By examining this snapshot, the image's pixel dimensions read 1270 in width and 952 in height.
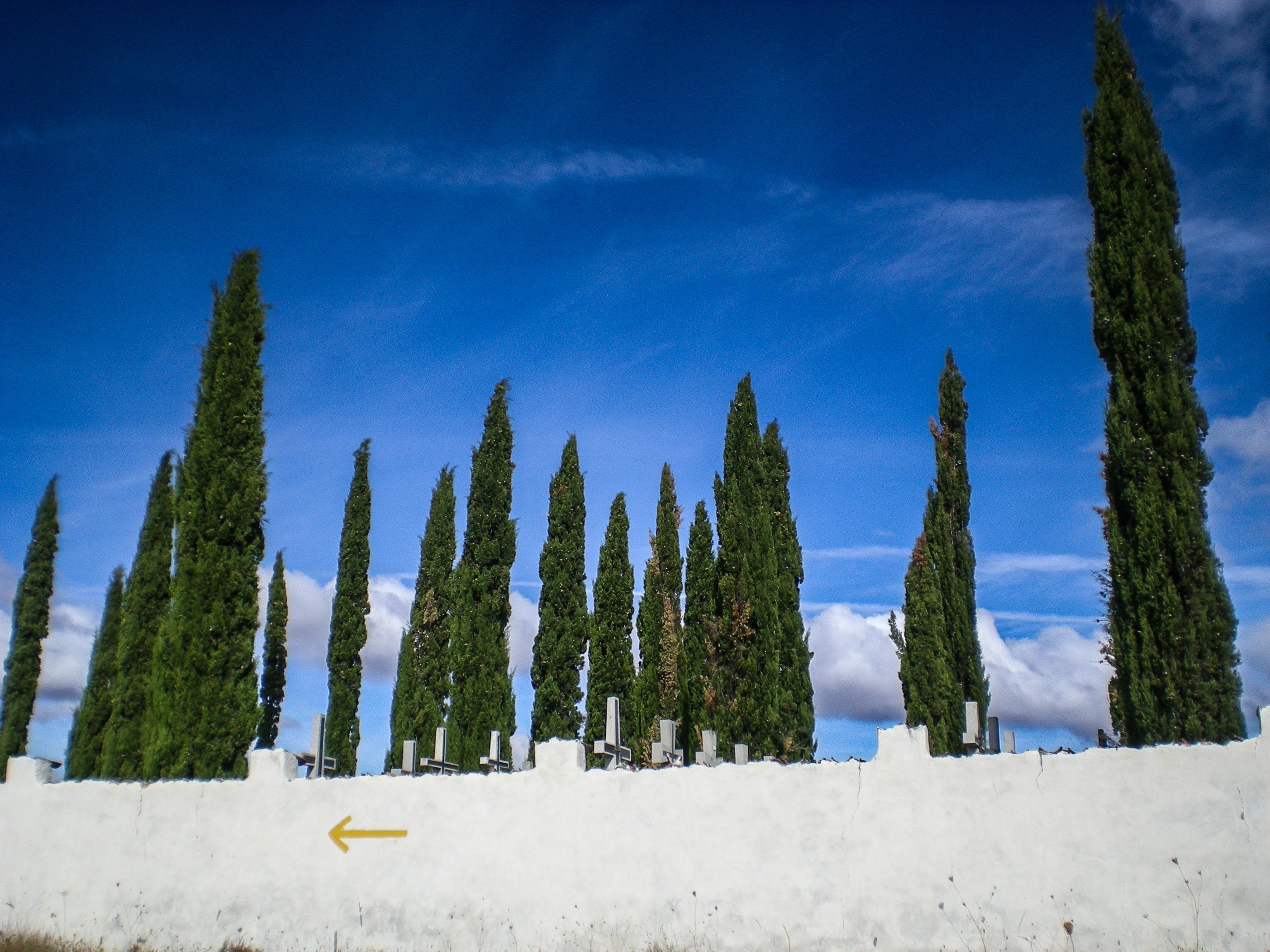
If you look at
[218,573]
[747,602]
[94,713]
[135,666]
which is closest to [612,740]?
[218,573]

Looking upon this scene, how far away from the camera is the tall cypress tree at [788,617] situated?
778 inches

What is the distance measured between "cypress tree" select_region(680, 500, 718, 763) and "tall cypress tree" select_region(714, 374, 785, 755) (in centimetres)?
69

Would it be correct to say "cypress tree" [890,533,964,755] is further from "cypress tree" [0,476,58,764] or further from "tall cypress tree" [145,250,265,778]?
"cypress tree" [0,476,58,764]

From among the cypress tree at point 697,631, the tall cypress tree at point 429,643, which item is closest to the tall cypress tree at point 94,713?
the tall cypress tree at point 429,643

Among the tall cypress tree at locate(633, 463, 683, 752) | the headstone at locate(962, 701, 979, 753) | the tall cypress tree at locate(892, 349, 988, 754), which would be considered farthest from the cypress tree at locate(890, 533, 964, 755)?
the headstone at locate(962, 701, 979, 753)

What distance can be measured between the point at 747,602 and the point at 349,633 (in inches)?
565

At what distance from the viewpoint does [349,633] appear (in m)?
29.2

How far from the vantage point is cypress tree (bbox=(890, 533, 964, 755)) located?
898 inches

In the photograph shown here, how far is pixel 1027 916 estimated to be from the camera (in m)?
8.15

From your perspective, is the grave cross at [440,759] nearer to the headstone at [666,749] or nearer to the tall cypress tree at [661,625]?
the headstone at [666,749]

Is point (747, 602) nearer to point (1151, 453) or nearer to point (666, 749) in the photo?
point (666, 749)

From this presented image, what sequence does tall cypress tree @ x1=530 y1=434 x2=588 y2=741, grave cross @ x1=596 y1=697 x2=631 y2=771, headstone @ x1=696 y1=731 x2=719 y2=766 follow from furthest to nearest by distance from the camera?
tall cypress tree @ x1=530 y1=434 x2=588 y2=741
headstone @ x1=696 y1=731 x2=719 y2=766
grave cross @ x1=596 y1=697 x2=631 y2=771

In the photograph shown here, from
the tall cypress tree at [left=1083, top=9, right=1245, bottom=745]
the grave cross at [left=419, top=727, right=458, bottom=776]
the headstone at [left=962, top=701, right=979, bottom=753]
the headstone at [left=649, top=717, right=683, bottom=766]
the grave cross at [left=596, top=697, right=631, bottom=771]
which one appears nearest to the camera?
the headstone at [left=962, top=701, right=979, bottom=753]

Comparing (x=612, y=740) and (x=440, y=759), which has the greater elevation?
(x=612, y=740)
